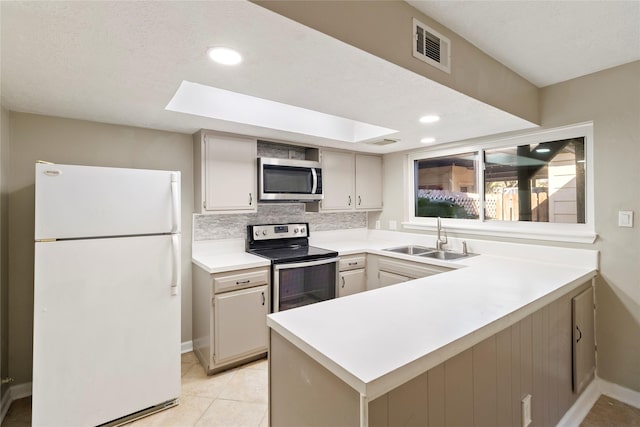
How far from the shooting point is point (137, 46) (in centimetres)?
123

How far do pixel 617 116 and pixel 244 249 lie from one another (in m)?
3.21

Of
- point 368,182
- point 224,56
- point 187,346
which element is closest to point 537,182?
point 368,182

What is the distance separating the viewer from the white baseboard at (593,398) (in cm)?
186

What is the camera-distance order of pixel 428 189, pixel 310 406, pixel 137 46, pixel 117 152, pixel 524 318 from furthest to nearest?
pixel 428 189 < pixel 117 152 < pixel 524 318 < pixel 137 46 < pixel 310 406

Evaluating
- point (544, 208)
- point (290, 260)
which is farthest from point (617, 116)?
point (290, 260)

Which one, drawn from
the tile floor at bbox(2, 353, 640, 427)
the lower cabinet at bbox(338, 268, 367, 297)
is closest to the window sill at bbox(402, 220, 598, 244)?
the lower cabinet at bbox(338, 268, 367, 297)

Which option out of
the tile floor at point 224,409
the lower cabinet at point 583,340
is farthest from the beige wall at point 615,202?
the tile floor at point 224,409

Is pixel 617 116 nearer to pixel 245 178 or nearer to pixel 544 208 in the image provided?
pixel 544 208

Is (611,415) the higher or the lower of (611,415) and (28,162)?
the lower

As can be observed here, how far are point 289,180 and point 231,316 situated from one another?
140cm

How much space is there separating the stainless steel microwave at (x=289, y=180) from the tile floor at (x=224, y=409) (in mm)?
1584

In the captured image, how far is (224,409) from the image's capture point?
2031 mm

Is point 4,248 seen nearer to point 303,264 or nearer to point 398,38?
point 303,264

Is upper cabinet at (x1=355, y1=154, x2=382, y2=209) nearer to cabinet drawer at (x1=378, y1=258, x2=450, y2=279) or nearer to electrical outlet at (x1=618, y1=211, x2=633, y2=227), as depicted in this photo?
cabinet drawer at (x1=378, y1=258, x2=450, y2=279)
